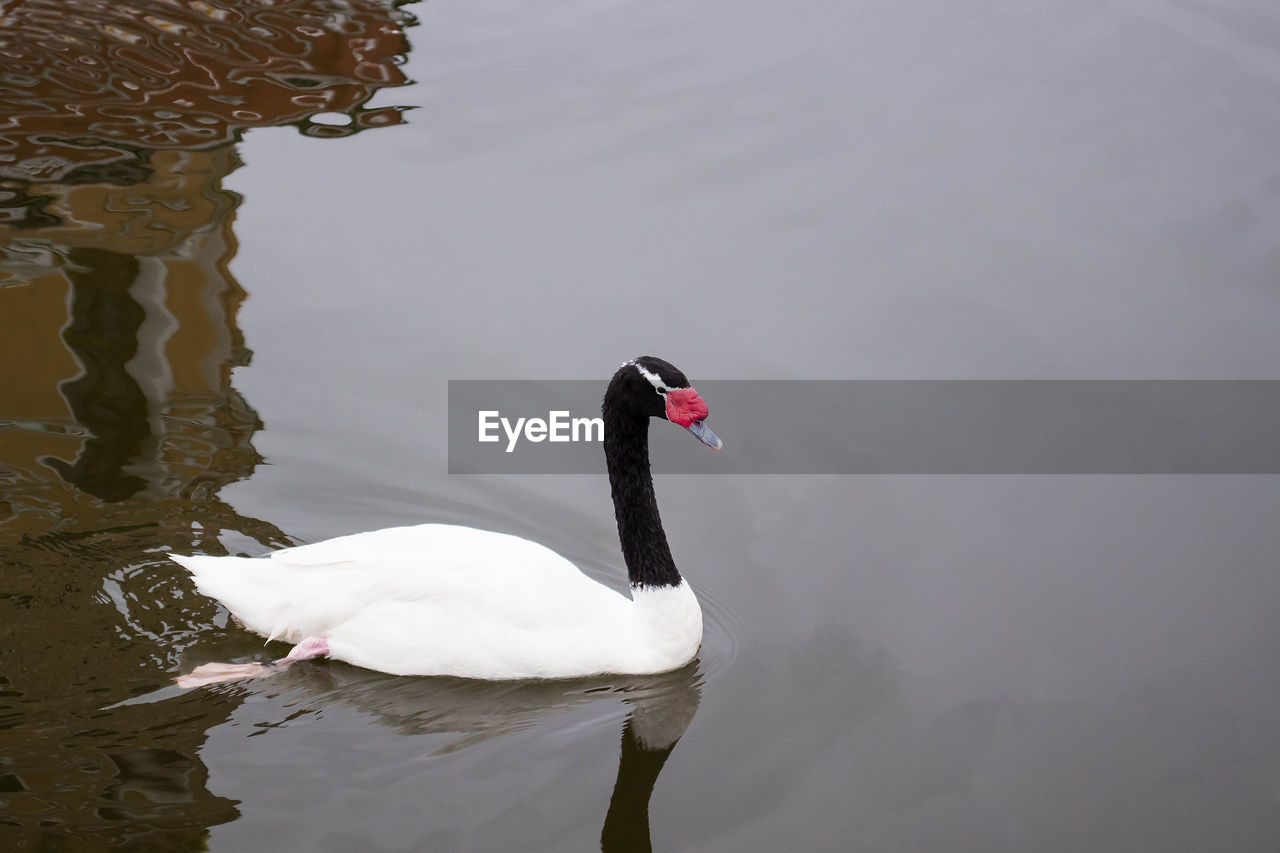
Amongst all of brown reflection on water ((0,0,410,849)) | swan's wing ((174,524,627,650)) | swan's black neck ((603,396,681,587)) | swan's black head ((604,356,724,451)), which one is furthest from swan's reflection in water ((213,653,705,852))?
swan's black head ((604,356,724,451))

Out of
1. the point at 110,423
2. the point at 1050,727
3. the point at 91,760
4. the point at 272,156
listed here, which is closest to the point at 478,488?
the point at 110,423

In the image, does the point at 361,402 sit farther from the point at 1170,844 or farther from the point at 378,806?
the point at 1170,844

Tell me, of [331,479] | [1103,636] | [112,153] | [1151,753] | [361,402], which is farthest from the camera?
[112,153]

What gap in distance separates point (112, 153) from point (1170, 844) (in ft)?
28.4

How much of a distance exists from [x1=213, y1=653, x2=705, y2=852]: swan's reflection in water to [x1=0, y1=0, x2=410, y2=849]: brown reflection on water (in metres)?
0.33

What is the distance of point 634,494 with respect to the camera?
20.9ft

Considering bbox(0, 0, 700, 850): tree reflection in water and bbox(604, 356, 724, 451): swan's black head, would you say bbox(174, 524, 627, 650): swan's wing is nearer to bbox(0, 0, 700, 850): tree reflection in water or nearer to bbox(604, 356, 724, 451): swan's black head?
bbox(0, 0, 700, 850): tree reflection in water

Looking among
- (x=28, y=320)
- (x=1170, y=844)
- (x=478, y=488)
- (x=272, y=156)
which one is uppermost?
(x=272, y=156)

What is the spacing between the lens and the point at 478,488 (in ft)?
24.7

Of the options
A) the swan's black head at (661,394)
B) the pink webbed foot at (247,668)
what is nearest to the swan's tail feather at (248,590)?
the pink webbed foot at (247,668)

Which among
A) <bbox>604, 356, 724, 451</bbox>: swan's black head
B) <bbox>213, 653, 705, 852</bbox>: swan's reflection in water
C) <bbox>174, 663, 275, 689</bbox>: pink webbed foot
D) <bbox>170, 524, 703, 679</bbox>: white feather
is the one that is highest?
<bbox>604, 356, 724, 451</bbox>: swan's black head

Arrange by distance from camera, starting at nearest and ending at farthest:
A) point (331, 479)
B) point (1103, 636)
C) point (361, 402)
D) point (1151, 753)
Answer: point (1151, 753)
point (1103, 636)
point (331, 479)
point (361, 402)

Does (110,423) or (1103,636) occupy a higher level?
(110,423)

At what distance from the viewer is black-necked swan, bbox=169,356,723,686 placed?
239 inches
